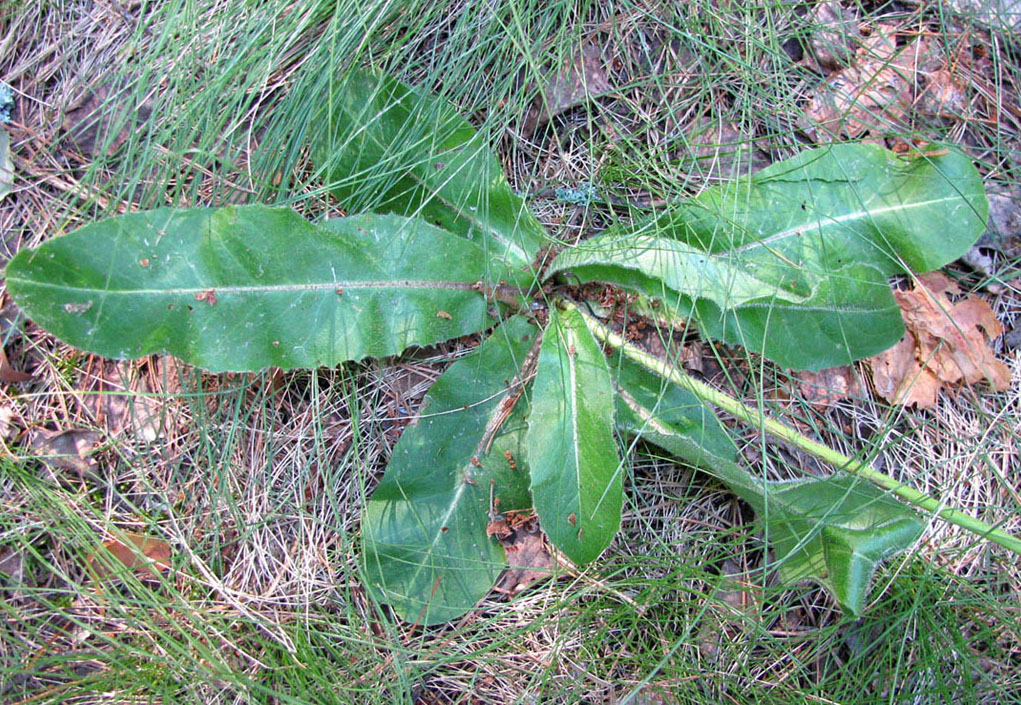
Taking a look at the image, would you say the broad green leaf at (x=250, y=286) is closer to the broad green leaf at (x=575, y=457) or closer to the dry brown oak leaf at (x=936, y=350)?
the broad green leaf at (x=575, y=457)

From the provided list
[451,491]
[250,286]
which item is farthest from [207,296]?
[451,491]

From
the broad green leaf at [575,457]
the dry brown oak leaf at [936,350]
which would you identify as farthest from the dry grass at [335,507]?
the broad green leaf at [575,457]

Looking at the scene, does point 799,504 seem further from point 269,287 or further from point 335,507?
point 269,287

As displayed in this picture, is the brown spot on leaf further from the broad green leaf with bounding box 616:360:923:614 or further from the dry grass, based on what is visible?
the broad green leaf with bounding box 616:360:923:614

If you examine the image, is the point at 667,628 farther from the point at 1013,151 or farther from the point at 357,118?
the point at 1013,151

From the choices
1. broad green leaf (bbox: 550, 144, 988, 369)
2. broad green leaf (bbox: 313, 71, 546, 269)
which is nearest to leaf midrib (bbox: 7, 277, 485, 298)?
broad green leaf (bbox: 313, 71, 546, 269)

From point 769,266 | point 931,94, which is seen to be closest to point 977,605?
point 769,266
